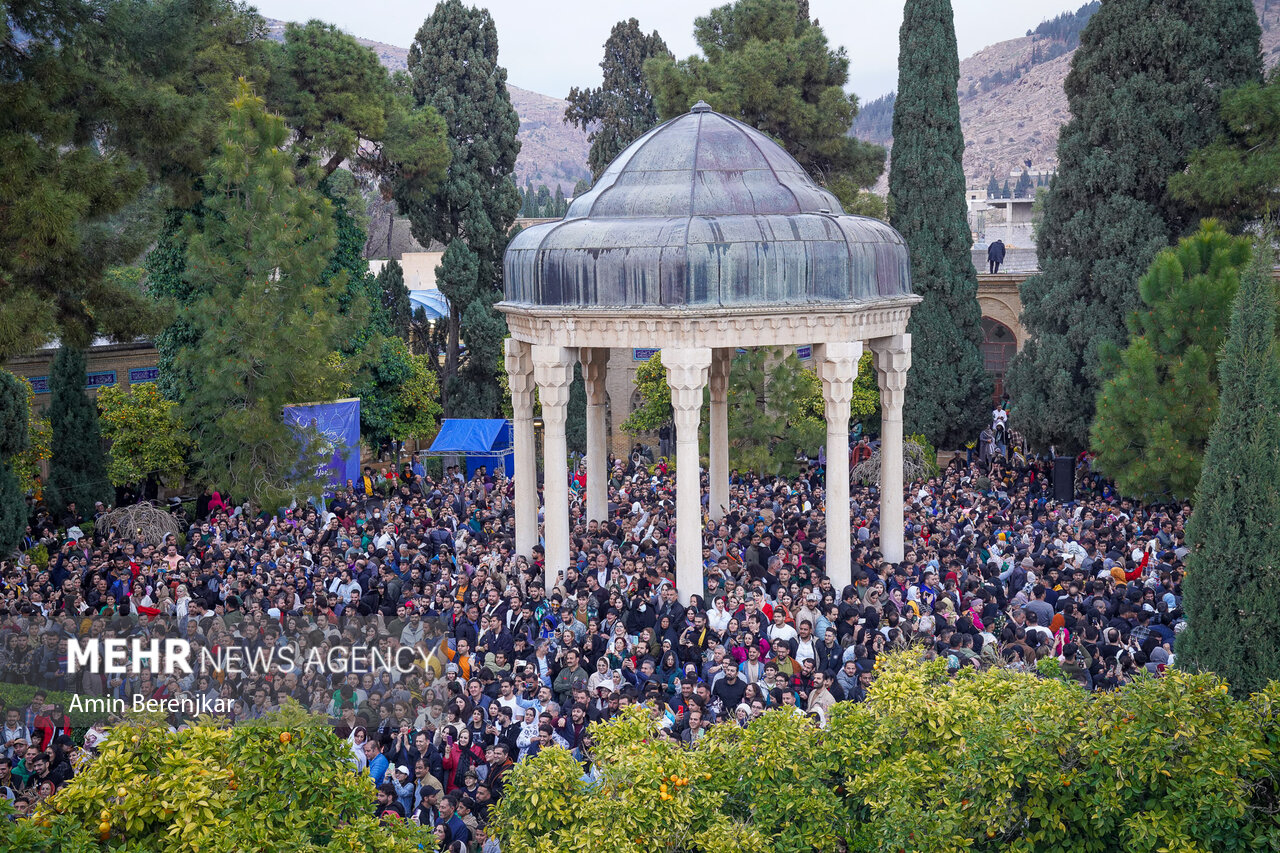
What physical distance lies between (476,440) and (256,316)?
307 inches

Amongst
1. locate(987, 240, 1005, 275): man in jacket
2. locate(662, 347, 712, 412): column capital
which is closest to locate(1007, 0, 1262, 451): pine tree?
locate(662, 347, 712, 412): column capital

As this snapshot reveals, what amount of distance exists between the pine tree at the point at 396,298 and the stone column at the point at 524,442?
17206 millimetres

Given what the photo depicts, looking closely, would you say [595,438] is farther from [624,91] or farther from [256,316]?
[624,91]

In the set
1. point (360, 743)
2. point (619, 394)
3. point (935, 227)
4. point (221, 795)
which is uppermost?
point (935, 227)

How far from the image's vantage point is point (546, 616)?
16.8 meters

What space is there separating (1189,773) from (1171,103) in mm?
22133

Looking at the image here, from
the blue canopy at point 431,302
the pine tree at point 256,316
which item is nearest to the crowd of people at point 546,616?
the pine tree at point 256,316

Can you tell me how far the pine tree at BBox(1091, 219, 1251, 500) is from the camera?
2184 cm

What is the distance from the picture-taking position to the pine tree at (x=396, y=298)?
36.2 m

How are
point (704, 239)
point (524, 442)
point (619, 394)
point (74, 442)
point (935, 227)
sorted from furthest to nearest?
point (619, 394) < point (935, 227) < point (74, 442) < point (524, 442) < point (704, 239)

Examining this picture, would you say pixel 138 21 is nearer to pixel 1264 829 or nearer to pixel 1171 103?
pixel 1264 829

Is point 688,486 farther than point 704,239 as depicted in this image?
Yes

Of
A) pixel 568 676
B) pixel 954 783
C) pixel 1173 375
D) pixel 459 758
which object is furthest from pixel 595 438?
pixel 954 783

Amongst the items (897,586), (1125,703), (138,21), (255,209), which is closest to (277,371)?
(255,209)
